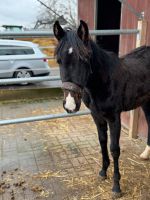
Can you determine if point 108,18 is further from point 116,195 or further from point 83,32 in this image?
point 116,195

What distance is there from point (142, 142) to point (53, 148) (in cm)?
124

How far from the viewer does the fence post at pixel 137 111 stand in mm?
3139

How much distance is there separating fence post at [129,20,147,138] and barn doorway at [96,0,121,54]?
8.80 ft

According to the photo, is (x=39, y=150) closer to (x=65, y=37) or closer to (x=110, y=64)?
(x=110, y=64)

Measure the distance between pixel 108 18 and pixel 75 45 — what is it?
470 cm

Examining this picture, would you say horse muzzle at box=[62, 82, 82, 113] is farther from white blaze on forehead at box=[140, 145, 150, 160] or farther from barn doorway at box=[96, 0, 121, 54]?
barn doorway at box=[96, 0, 121, 54]

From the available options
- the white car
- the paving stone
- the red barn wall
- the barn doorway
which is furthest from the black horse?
the white car

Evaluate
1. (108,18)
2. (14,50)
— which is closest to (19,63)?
(14,50)

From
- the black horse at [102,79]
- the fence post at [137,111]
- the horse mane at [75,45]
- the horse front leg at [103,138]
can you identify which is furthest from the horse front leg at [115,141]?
the fence post at [137,111]

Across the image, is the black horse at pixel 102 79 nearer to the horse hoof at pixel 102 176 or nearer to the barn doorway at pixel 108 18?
the horse hoof at pixel 102 176

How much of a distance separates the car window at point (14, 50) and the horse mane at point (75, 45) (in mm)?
6457

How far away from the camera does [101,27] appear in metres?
6.05

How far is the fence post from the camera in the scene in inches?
124

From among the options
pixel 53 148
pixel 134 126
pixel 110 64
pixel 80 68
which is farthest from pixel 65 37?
pixel 134 126
